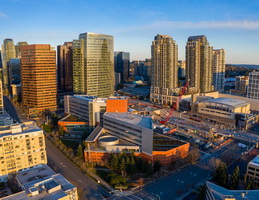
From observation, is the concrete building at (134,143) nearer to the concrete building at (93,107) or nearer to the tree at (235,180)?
the concrete building at (93,107)

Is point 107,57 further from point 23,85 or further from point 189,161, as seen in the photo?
point 189,161

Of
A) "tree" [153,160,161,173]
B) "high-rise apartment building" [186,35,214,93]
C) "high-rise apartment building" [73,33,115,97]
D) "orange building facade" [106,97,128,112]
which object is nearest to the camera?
"tree" [153,160,161,173]

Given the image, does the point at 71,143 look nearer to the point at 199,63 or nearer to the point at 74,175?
the point at 74,175

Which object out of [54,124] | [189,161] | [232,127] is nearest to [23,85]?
[54,124]

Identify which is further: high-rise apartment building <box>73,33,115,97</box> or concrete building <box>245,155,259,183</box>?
high-rise apartment building <box>73,33,115,97</box>

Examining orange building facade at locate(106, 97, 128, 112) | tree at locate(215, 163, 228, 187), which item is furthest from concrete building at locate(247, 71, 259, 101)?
tree at locate(215, 163, 228, 187)

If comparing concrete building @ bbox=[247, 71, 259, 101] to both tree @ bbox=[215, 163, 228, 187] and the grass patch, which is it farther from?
the grass patch
